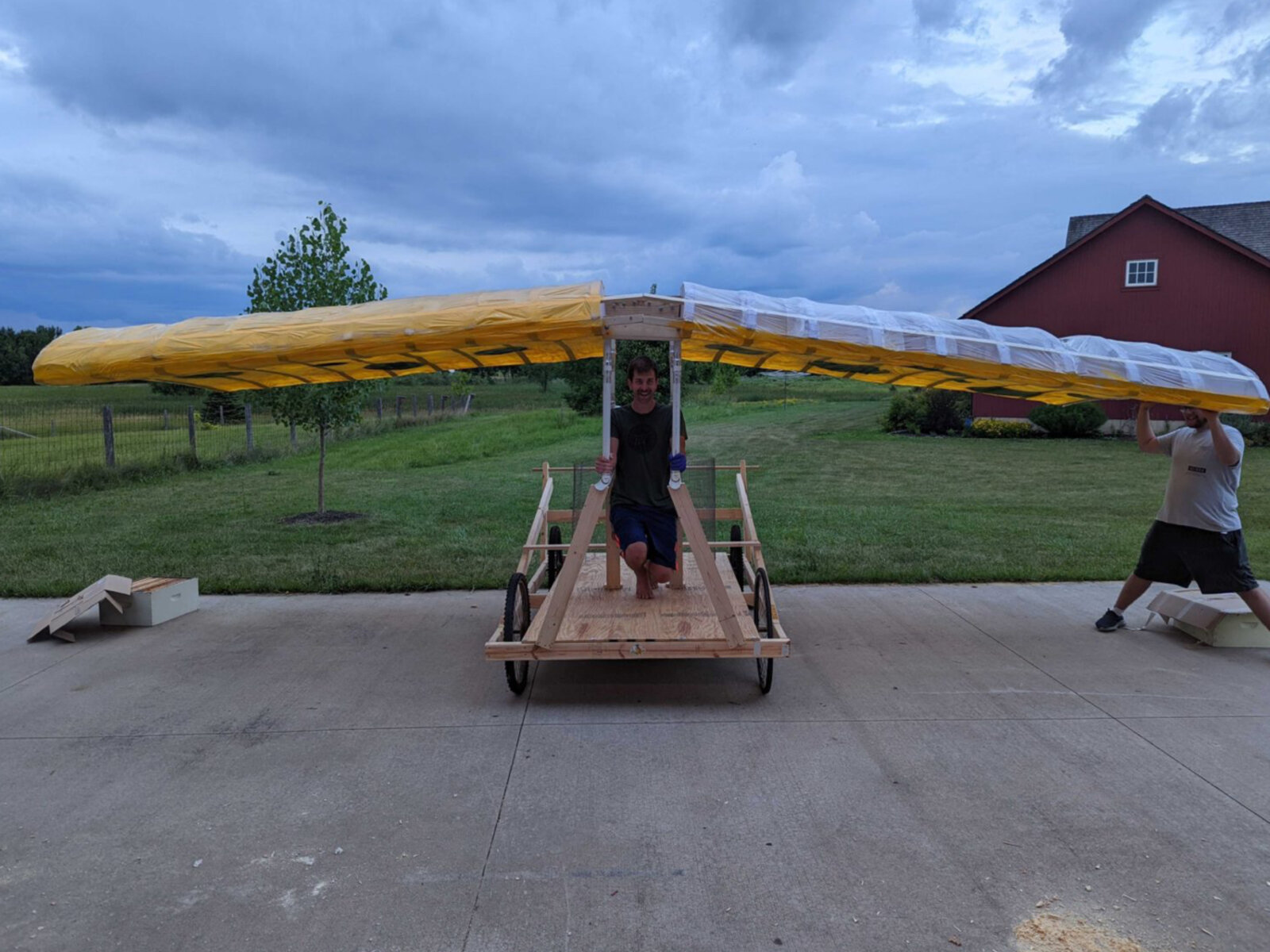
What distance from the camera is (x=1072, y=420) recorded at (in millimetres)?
24781

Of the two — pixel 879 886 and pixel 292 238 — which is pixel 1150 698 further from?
pixel 292 238

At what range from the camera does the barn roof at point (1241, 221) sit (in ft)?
85.5

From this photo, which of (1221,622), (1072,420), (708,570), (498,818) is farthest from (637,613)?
(1072,420)

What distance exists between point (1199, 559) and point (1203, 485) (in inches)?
19.9

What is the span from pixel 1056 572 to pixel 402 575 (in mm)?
6203

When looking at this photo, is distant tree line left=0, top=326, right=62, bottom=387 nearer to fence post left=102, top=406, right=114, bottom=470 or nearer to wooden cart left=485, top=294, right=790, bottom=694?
fence post left=102, top=406, right=114, bottom=470

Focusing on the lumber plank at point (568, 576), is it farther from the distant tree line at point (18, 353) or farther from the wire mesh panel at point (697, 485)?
the distant tree line at point (18, 353)

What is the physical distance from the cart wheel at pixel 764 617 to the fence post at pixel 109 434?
1352 centimetres

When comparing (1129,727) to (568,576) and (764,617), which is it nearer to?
(764,617)

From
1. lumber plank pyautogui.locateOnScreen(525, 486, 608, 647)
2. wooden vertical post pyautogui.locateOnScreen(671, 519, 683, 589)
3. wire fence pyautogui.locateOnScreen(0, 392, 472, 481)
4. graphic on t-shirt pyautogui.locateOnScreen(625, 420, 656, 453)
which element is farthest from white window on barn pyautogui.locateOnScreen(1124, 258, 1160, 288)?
lumber plank pyautogui.locateOnScreen(525, 486, 608, 647)

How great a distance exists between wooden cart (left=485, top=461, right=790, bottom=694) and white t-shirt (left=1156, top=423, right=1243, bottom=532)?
2883 millimetres

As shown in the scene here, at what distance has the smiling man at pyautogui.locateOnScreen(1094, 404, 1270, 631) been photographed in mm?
5629

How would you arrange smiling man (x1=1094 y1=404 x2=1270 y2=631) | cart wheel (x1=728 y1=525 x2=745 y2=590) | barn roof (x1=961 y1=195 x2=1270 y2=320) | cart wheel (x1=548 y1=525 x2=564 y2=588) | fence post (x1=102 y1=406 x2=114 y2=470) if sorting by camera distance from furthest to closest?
barn roof (x1=961 y1=195 x2=1270 y2=320) → fence post (x1=102 y1=406 x2=114 y2=470) → cart wheel (x1=548 y1=525 x2=564 y2=588) → cart wheel (x1=728 y1=525 x2=745 y2=590) → smiling man (x1=1094 y1=404 x2=1270 y2=631)

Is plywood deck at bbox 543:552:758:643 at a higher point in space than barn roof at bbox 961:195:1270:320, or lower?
lower
